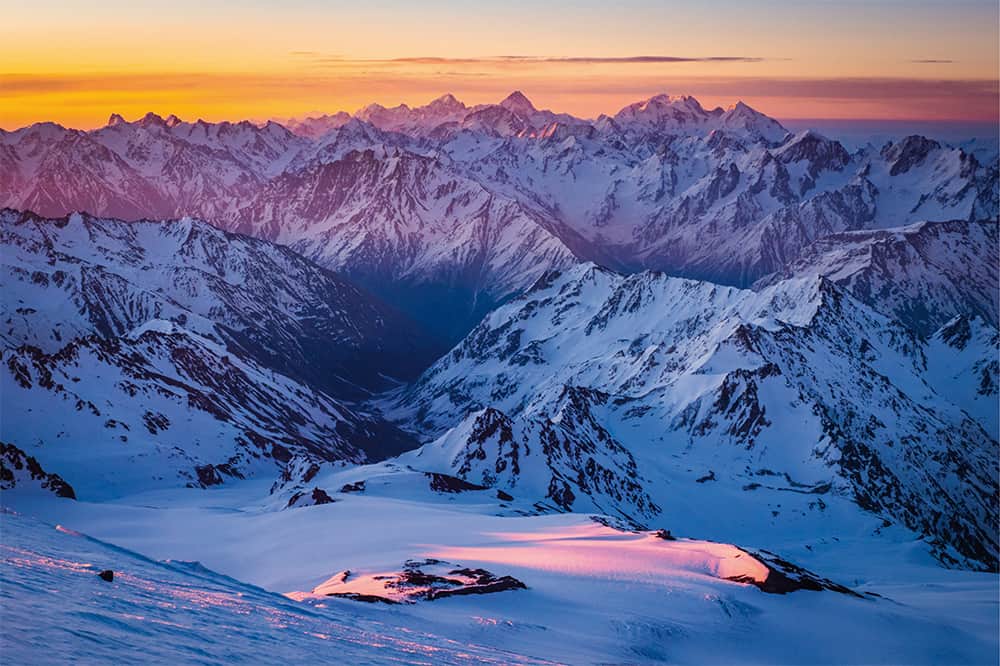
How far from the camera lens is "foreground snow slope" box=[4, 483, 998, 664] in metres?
36.3

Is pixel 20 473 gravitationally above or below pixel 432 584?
above

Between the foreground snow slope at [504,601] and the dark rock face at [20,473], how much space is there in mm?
8011

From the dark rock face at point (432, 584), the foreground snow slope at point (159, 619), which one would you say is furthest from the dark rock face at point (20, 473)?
the foreground snow slope at point (159, 619)

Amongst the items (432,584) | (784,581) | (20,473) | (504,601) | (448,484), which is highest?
(448,484)

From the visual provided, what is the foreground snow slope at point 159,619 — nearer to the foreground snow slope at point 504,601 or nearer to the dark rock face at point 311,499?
the foreground snow slope at point 504,601

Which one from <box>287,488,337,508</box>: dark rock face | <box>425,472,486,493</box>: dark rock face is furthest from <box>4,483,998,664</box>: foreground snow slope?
<box>425,472,486,493</box>: dark rock face

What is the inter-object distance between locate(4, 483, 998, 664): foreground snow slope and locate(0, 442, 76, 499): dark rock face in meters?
8.01

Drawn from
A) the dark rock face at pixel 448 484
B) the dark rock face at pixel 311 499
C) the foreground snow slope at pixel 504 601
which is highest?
the dark rock face at pixel 448 484

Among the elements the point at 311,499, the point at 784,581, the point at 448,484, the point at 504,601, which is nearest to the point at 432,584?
the point at 504,601

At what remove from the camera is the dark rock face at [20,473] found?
395ft

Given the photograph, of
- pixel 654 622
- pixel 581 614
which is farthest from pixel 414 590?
pixel 654 622

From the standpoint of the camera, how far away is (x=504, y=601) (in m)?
55.7

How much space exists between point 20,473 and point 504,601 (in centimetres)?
8880

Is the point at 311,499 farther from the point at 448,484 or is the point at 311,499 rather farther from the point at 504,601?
the point at 504,601
